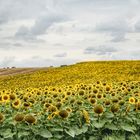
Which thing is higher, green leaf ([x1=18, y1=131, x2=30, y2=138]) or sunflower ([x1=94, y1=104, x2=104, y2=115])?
sunflower ([x1=94, y1=104, x2=104, y2=115])

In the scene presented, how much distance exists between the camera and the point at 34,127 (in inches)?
360

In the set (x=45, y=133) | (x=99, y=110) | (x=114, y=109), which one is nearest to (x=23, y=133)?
(x=45, y=133)

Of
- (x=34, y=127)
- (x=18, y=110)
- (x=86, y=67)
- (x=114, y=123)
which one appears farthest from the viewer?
(x=86, y=67)

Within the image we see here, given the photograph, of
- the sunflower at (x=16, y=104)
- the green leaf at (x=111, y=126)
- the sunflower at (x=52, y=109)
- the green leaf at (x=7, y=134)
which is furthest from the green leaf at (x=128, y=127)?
the sunflower at (x=16, y=104)

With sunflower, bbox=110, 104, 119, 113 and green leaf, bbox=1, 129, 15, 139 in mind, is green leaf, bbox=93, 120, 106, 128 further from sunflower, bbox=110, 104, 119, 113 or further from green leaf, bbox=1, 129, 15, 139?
green leaf, bbox=1, 129, 15, 139

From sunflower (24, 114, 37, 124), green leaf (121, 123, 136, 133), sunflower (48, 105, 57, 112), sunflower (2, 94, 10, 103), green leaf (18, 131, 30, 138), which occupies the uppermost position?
sunflower (2, 94, 10, 103)

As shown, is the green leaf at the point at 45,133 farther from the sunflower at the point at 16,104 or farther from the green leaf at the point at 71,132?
the sunflower at the point at 16,104

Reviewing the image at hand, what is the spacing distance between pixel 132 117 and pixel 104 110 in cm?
74

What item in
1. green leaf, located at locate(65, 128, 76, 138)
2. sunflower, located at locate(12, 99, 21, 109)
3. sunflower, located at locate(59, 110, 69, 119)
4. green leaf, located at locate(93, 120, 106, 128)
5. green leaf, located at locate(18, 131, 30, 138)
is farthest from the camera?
sunflower, located at locate(12, 99, 21, 109)

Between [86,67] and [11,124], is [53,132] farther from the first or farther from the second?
[86,67]

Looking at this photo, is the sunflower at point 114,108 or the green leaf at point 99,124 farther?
the sunflower at point 114,108

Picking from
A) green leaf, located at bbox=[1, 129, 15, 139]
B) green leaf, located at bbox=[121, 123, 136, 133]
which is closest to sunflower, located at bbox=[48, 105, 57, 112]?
green leaf, located at bbox=[1, 129, 15, 139]

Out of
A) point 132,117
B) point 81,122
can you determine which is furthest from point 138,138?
point 81,122

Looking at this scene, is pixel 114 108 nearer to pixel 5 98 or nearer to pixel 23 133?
pixel 23 133
